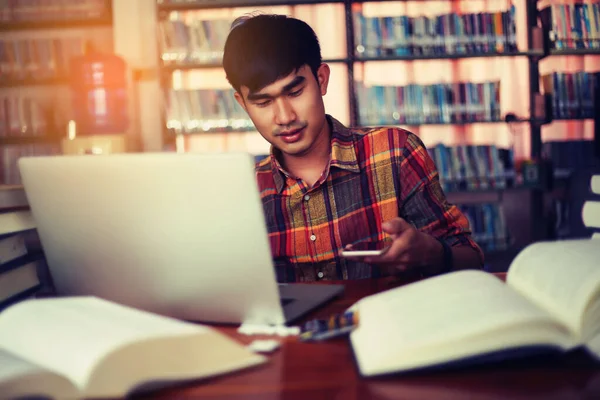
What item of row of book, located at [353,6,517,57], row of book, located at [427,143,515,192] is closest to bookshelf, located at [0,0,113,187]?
row of book, located at [353,6,517,57]

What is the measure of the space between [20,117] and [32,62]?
303 millimetres

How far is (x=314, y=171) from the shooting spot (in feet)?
4.86

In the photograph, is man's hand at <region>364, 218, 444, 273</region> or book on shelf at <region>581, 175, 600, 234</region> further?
book on shelf at <region>581, 175, 600, 234</region>

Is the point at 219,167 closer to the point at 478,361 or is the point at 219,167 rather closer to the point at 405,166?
the point at 478,361

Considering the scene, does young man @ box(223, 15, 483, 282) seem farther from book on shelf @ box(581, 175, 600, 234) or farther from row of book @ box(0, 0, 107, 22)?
row of book @ box(0, 0, 107, 22)

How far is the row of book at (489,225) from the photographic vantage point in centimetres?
313

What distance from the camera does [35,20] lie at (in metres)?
3.29

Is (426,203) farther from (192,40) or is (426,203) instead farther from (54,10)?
(54,10)

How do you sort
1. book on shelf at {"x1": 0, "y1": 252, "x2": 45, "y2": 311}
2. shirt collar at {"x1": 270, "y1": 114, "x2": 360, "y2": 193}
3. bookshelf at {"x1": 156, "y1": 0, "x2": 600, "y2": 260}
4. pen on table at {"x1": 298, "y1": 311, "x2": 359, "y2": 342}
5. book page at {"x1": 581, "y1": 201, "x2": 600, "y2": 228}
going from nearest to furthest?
pen on table at {"x1": 298, "y1": 311, "x2": 359, "y2": 342}
book on shelf at {"x1": 0, "y1": 252, "x2": 45, "y2": 311}
shirt collar at {"x1": 270, "y1": 114, "x2": 360, "y2": 193}
book page at {"x1": 581, "y1": 201, "x2": 600, "y2": 228}
bookshelf at {"x1": 156, "y1": 0, "x2": 600, "y2": 260}

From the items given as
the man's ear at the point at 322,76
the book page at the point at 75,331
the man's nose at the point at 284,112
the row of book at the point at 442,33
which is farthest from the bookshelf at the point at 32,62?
the book page at the point at 75,331

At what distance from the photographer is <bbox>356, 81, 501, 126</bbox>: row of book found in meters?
3.09

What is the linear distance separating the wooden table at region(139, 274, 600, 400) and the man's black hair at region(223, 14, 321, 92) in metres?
0.84

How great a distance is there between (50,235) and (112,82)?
2444 millimetres

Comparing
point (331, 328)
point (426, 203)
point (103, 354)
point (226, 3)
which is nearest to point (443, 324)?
point (331, 328)
